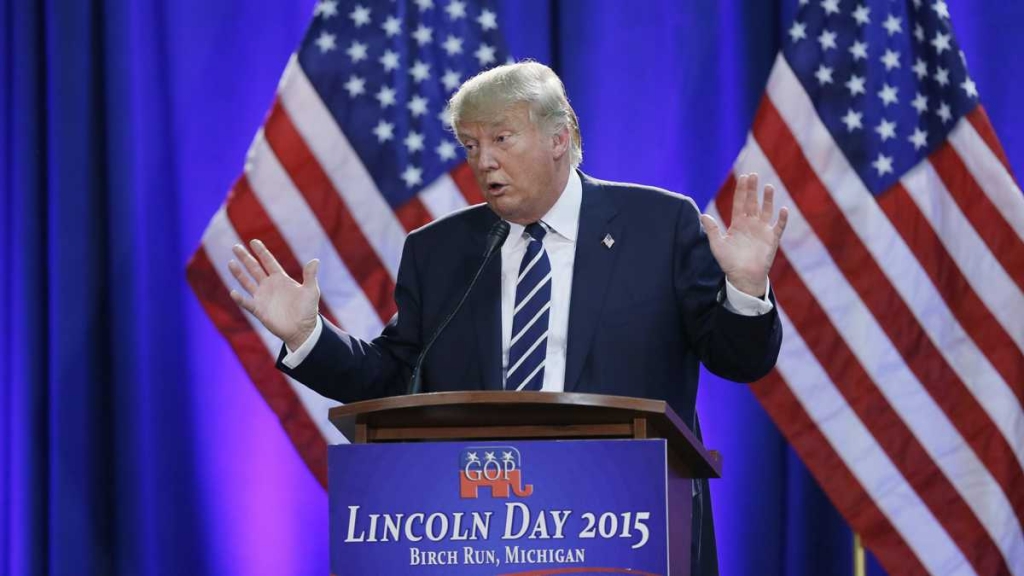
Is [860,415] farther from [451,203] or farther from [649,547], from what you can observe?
[649,547]

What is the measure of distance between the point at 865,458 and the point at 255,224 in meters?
1.94

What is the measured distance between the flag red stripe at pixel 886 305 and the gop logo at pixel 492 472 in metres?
2.28

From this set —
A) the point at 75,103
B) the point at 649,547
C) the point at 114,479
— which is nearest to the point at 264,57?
the point at 75,103

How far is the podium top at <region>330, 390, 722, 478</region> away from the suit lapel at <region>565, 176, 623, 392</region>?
0.43 metres

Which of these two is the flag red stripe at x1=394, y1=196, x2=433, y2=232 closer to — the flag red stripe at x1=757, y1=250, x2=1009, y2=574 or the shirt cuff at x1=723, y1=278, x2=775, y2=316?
the flag red stripe at x1=757, y1=250, x2=1009, y2=574

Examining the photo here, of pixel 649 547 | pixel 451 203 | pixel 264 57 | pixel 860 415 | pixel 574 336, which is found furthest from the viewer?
pixel 264 57

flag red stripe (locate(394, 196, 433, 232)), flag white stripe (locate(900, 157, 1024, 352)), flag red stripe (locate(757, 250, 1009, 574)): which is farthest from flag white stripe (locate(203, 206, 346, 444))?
flag white stripe (locate(900, 157, 1024, 352))

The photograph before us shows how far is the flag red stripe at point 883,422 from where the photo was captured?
3922 mm

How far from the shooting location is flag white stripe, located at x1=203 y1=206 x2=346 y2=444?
4.18m

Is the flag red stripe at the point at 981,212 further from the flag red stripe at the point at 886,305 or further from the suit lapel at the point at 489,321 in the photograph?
the suit lapel at the point at 489,321

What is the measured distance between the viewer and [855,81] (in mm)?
4094

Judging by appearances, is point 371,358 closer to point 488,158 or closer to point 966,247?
point 488,158

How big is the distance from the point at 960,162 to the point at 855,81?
1.27ft

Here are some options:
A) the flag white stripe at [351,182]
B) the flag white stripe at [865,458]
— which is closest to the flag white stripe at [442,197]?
the flag white stripe at [351,182]
